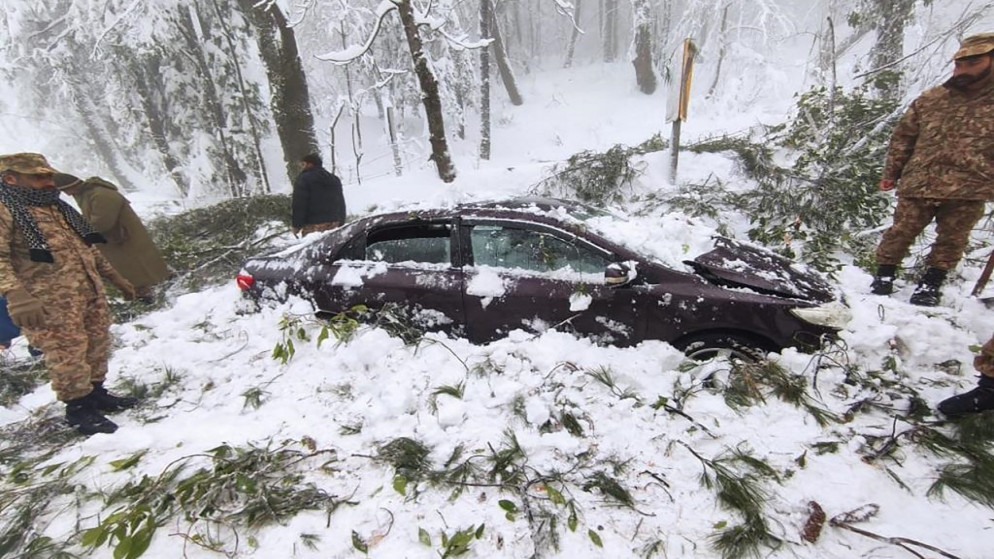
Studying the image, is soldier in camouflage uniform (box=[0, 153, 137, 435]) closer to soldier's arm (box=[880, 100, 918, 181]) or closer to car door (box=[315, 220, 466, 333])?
car door (box=[315, 220, 466, 333])

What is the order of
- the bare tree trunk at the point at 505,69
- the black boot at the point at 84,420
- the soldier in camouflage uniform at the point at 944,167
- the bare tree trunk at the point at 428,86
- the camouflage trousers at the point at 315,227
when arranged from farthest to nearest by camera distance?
the bare tree trunk at the point at 505,69 → the bare tree trunk at the point at 428,86 → the camouflage trousers at the point at 315,227 → the soldier in camouflage uniform at the point at 944,167 → the black boot at the point at 84,420

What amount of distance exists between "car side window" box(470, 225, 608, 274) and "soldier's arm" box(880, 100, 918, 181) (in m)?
2.73

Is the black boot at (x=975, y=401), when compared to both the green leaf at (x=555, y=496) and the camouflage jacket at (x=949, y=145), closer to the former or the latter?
the camouflage jacket at (x=949, y=145)

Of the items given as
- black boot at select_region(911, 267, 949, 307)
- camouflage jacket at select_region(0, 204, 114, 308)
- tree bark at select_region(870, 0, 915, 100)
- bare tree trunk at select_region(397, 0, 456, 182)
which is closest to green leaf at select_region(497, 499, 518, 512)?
camouflage jacket at select_region(0, 204, 114, 308)

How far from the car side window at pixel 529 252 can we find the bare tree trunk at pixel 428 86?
14.1 feet

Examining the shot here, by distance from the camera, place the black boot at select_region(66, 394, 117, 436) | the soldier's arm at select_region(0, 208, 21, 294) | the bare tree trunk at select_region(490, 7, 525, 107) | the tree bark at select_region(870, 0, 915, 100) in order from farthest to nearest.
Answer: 1. the bare tree trunk at select_region(490, 7, 525, 107)
2. the tree bark at select_region(870, 0, 915, 100)
3. the black boot at select_region(66, 394, 117, 436)
4. the soldier's arm at select_region(0, 208, 21, 294)

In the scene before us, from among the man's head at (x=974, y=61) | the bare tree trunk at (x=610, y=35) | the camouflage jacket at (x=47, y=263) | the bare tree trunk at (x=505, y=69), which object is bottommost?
the camouflage jacket at (x=47, y=263)

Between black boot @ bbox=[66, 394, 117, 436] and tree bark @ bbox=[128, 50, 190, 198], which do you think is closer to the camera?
black boot @ bbox=[66, 394, 117, 436]

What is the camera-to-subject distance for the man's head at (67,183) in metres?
3.60

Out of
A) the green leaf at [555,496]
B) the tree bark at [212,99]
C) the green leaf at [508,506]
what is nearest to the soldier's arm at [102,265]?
the green leaf at [508,506]

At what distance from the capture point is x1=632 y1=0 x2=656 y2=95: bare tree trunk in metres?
20.6

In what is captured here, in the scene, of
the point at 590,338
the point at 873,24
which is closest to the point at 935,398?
the point at 590,338

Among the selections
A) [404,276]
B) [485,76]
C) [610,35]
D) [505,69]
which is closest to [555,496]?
[404,276]

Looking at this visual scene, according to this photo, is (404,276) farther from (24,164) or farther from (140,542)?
(24,164)
